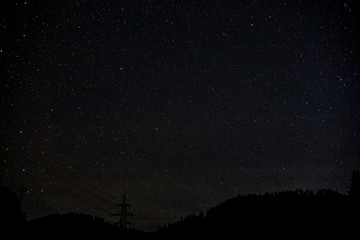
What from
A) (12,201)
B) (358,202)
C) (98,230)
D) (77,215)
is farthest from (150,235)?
(12,201)

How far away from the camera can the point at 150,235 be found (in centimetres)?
1158

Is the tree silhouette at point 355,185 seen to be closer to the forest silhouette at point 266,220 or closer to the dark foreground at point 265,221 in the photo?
the forest silhouette at point 266,220

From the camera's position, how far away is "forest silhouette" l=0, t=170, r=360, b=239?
24.5ft

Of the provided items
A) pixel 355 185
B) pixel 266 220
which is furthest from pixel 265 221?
pixel 355 185

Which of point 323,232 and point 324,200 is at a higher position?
point 324,200

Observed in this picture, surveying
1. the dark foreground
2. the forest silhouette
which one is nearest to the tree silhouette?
the forest silhouette

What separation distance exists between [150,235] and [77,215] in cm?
397

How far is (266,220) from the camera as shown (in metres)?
8.24

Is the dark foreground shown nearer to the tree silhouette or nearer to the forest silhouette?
the forest silhouette

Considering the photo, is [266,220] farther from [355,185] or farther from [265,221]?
[355,185]

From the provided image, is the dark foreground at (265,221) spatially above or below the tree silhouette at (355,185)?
below

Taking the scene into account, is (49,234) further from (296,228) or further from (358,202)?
(358,202)

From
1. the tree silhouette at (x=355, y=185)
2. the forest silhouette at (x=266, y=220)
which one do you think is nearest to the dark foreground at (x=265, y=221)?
the forest silhouette at (x=266, y=220)

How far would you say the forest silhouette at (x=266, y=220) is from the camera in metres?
7.46
